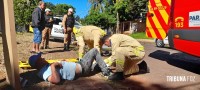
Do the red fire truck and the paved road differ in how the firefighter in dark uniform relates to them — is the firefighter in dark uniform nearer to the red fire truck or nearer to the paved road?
the red fire truck

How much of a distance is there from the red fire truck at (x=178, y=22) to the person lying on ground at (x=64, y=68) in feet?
6.78

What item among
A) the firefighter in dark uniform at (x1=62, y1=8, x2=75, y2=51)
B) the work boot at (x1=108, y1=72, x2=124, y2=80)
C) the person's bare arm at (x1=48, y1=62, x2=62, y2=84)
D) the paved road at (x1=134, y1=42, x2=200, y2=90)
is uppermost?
the firefighter in dark uniform at (x1=62, y1=8, x2=75, y2=51)

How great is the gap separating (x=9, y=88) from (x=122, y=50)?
2.38m

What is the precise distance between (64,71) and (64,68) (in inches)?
2.4

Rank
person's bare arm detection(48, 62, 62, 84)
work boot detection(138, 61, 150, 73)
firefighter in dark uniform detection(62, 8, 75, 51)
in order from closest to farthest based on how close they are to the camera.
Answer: person's bare arm detection(48, 62, 62, 84)
work boot detection(138, 61, 150, 73)
firefighter in dark uniform detection(62, 8, 75, 51)

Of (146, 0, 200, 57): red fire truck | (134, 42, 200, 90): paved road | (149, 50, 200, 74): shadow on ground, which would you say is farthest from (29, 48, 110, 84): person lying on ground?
(149, 50, 200, 74): shadow on ground

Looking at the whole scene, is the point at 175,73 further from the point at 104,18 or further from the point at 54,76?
the point at 104,18

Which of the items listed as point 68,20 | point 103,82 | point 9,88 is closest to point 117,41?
point 103,82

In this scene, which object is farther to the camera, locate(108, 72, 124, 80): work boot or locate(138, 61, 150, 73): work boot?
locate(138, 61, 150, 73): work boot

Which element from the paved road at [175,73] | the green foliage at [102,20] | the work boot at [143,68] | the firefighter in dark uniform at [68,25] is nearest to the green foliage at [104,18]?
the green foliage at [102,20]

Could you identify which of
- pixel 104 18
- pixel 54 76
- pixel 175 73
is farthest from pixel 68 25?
pixel 104 18

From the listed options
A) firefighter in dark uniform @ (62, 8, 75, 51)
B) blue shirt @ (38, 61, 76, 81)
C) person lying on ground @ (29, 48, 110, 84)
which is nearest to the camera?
person lying on ground @ (29, 48, 110, 84)

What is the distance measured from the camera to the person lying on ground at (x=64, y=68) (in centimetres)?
602

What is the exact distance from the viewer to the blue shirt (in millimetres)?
6141
